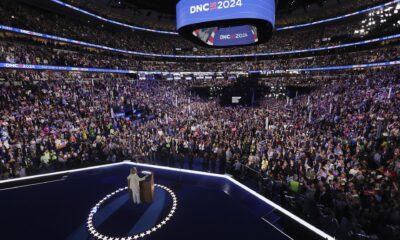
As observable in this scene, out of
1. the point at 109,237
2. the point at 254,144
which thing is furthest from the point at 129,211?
the point at 254,144

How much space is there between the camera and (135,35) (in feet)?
136

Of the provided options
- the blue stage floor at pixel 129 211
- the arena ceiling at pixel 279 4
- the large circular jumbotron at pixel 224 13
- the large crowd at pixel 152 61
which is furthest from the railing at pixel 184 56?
the large circular jumbotron at pixel 224 13

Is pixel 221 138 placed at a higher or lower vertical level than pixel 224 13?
lower

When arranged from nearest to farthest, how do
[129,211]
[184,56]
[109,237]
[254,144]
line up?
1. [109,237]
2. [129,211]
3. [254,144]
4. [184,56]

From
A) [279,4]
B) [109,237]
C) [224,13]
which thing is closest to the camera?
[109,237]

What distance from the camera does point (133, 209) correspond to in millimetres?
5898

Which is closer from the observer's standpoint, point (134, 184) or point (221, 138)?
point (134, 184)

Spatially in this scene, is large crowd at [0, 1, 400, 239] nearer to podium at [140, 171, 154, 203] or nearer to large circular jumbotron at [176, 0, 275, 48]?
podium at [140, 171, 154, 203]

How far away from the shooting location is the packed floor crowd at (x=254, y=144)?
602 cm

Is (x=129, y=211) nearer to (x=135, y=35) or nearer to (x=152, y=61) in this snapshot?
(x=152, y=61)

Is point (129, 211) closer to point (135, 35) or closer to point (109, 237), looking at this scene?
point (109, 237)

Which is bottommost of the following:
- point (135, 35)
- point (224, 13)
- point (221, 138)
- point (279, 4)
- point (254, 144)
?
point (254, 144)

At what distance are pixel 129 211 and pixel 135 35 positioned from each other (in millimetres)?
42190

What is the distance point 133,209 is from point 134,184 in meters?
0.69
